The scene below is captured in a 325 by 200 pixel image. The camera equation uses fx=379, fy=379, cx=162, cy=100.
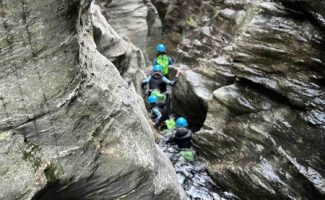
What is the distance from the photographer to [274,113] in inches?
411

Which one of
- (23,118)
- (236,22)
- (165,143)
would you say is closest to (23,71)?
(23,118)

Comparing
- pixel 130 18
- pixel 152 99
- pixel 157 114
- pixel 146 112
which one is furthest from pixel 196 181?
pixel 130 18

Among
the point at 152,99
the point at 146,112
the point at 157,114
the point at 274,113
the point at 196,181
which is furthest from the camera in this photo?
the point at 152,99

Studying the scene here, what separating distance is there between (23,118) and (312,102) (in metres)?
7.05

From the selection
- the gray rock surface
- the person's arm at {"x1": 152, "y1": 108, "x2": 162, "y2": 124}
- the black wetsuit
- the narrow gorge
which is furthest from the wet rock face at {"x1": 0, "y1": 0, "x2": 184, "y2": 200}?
the gray rock surface

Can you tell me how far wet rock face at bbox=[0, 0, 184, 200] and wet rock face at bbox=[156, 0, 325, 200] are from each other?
4031mm

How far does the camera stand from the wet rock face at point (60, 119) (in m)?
5.26

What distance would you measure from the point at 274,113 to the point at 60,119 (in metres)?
6.49

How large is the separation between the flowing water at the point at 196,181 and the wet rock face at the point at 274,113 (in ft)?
0.88

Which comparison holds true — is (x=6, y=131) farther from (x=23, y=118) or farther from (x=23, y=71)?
(x=23, y=71)

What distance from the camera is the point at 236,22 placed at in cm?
1619

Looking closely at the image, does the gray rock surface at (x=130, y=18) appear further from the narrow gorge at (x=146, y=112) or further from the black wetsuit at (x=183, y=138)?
the black wetsuit at (x=183, y=138)

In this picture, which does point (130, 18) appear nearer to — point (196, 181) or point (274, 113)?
point (196, 181)

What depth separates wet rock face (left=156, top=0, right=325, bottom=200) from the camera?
946 cm
